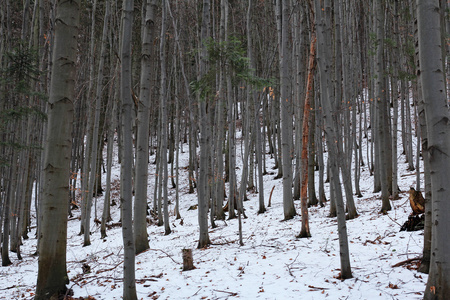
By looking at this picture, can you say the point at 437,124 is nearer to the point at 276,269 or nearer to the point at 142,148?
the point at 276,269

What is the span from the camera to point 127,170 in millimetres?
3621

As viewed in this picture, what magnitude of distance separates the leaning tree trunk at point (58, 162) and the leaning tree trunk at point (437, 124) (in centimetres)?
413

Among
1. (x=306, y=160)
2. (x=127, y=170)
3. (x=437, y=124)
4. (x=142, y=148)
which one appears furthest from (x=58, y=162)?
(x=306, y=160)

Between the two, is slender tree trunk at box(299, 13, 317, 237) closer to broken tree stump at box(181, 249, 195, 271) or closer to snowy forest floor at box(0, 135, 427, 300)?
snowy forest floor at box(0, 135, 427, 300)

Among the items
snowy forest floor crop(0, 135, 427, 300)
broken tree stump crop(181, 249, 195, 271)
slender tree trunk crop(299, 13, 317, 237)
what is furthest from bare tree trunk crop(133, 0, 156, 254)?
slender tree trunk crop(299, 13, 317, 237)

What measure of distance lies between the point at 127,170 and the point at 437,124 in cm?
319

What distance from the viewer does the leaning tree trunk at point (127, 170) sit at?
3516mm

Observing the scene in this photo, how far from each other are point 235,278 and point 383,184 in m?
4.97

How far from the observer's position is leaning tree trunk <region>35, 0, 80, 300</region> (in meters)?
3.92

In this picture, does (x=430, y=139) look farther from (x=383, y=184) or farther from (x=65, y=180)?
(x=383, y=184)

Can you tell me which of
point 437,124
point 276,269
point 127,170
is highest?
point 437,124

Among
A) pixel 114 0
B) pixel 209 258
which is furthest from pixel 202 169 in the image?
pixel 114 0

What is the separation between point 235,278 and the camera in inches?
184

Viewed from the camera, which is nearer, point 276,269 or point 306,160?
point 276,269
